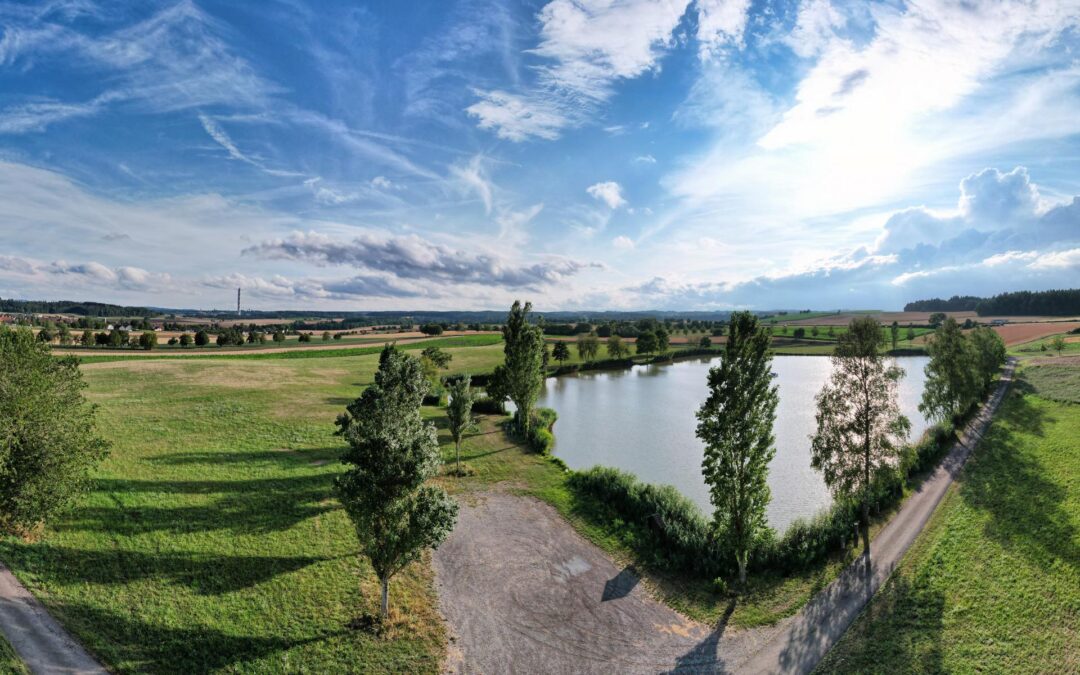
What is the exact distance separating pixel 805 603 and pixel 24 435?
3244cm

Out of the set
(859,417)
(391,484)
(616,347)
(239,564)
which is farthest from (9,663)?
(616,347)

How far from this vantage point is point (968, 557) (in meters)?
22.4

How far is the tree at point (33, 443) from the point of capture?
18859 mm

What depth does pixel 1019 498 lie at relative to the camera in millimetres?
29375

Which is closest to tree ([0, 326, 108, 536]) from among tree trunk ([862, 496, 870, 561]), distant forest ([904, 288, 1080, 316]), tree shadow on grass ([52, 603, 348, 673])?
tree shadow on grass ([52, 603, 348, 673])

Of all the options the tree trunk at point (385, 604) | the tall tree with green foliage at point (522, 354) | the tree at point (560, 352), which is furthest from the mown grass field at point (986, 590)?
the tree at point (560, 352)

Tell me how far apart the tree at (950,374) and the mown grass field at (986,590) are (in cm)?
1036

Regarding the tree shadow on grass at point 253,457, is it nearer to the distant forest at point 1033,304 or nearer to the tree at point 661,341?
the tree at point 661,341

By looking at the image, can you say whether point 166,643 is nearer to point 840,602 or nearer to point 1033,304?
point 840,602

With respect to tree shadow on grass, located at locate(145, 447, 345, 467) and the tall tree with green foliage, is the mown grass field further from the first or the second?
tree shadow on grass, located at locate(145, 447, 345, 467)

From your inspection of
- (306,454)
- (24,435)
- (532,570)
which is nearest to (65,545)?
(24,435)

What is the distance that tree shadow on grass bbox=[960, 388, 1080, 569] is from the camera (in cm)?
2352

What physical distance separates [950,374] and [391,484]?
50.5 metres

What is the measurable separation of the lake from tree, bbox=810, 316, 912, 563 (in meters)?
3.96
